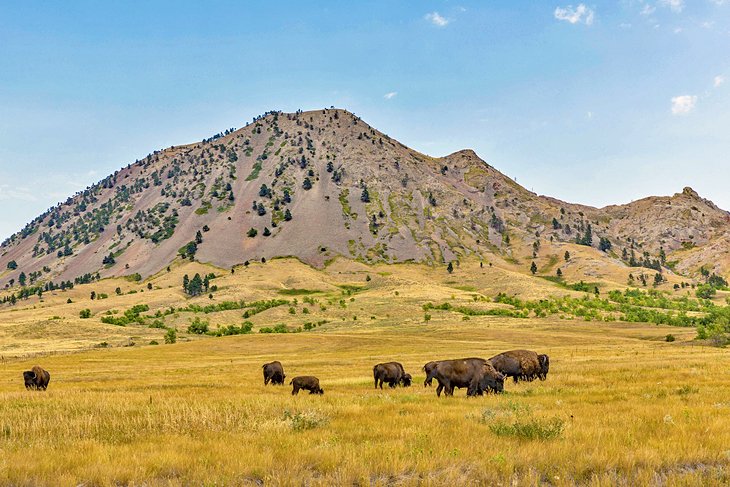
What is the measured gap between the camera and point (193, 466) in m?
9.41

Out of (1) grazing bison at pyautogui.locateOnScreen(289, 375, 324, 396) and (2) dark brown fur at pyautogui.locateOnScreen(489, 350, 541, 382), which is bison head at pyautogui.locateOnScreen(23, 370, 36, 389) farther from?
(2) dark brown fur at pyautogui.locateOnScreen(489, 350, 541, 382)

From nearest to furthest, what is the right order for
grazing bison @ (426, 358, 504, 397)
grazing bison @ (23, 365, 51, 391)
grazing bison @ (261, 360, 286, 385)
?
1. grazing bison @ (426, 358, 504, 397)
2. grazing bison @ (23, 365, 51, 391)
3. grazing bison @ (261, 360, 286, 385)

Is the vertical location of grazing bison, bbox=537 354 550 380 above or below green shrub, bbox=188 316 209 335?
above

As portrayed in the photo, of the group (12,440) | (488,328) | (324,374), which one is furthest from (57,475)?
(488,328)

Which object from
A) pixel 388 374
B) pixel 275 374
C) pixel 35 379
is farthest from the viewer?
pixel 275 374

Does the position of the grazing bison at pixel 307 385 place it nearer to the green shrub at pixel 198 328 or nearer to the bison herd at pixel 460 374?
the bison herd at pixel 460 374

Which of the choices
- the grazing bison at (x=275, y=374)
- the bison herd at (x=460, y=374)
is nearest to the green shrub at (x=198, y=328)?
the bison herd at (x=460, y=374)

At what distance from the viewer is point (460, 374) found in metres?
22.5

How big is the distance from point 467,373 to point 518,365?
7.45 m

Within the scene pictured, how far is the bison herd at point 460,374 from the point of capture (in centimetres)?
2256

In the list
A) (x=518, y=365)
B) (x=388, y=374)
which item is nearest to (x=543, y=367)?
(x=518, y=365)

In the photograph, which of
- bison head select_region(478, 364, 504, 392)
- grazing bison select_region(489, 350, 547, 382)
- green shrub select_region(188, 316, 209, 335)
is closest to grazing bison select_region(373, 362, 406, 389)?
grazing bison select_region(489, 350, 547, 382)

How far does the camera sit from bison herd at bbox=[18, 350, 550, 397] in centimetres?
2256

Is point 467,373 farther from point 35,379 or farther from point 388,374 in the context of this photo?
point 35,379
